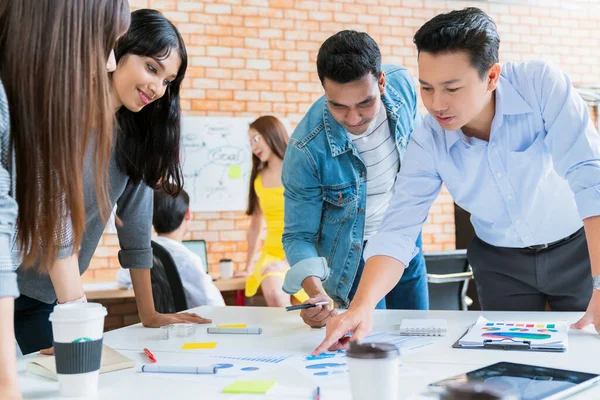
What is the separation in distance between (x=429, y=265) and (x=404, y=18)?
2817 mm

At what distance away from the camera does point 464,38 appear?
167 cm

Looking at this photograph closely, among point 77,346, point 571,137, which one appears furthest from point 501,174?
point 77,346

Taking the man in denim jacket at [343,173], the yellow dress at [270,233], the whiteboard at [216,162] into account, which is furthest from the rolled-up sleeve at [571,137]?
the whiteboard at [216,162]

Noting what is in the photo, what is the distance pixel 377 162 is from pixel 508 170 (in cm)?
58

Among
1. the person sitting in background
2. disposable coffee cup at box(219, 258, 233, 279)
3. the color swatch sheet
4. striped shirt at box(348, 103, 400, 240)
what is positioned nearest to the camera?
the color swatch sheet

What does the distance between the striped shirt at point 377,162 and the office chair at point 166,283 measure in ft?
2.79

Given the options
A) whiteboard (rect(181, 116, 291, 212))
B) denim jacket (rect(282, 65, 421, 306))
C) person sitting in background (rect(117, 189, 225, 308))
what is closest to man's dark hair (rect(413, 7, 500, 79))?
denim jacket (rect(282, 65, 421, 306))

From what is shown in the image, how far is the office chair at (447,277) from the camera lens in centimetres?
351

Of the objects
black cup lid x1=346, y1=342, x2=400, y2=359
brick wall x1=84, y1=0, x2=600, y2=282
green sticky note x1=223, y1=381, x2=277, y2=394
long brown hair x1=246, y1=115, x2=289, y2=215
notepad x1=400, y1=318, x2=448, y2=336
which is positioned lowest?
notepad x1=400, y1=318, x2=448, y2=336

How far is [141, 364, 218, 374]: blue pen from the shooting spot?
4.28 feet

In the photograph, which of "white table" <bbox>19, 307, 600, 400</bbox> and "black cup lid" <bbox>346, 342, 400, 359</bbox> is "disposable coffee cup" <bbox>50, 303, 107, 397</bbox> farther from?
"black cup lid" <bbox>346, 342, 400, 359</bbox>

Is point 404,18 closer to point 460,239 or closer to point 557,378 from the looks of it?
point 460,239

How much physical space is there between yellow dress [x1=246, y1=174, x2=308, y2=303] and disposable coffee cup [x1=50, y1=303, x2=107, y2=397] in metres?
2.65

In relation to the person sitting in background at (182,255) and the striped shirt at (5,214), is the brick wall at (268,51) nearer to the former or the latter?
the person sitting in background at (182,255)
